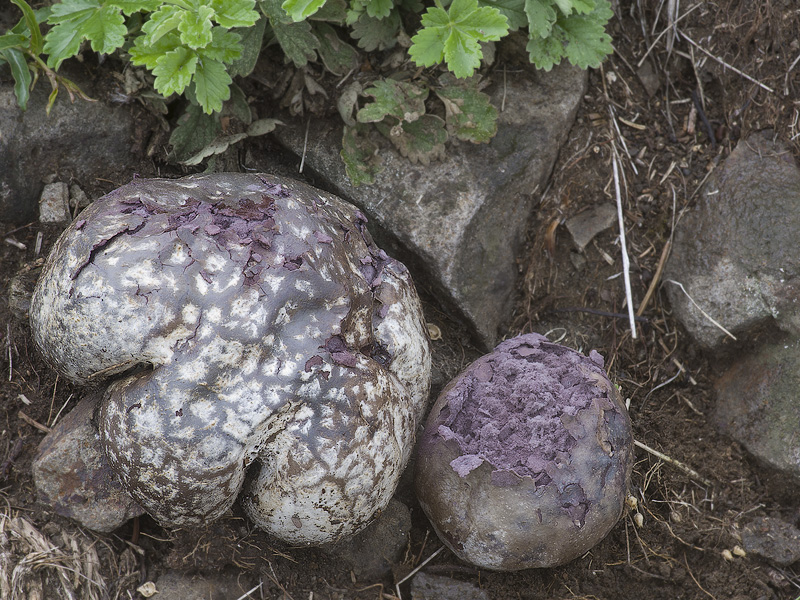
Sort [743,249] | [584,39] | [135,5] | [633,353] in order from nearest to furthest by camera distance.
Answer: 1. [135,5]
2. [584,39]
3. [743,249]
4. [633,353]

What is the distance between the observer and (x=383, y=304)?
2793 millimetres

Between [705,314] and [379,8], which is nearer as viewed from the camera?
[379,8]

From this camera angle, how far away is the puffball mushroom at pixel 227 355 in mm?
2344

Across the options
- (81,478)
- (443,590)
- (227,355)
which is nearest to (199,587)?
(81,478)

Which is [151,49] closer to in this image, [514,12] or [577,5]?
[514,12]

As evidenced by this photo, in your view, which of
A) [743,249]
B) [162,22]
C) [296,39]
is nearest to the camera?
[162,22]

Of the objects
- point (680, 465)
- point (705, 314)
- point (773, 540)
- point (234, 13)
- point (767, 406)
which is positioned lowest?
point (773, 540)

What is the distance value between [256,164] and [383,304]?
1166 mm

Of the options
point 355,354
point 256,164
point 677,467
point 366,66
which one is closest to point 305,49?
point 366,66

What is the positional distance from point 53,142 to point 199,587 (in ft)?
6.78

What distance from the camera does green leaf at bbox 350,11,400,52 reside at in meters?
3.16

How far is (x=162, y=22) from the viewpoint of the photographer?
2631 mm

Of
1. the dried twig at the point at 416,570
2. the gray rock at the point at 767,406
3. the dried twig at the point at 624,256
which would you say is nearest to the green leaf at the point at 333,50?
the dried twig at the point at 624,256

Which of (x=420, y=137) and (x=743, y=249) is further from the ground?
(x=420, y=137)
